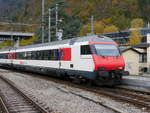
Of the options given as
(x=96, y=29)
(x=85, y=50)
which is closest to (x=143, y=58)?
(x=96, y=29)

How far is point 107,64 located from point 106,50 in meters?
0.96

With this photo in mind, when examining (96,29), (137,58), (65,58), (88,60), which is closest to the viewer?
(88,60)

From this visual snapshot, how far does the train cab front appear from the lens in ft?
45.8

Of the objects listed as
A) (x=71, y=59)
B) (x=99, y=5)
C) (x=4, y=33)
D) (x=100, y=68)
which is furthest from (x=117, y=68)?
(x=99, y=5)

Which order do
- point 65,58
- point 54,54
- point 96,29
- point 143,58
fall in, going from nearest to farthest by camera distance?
point 65,58
point 54,54
point 143,58
point 96,29

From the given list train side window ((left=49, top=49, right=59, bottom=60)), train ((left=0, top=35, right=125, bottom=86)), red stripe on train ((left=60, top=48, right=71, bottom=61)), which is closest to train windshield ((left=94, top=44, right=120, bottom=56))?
train ((left=0, top=35, right=125, bottom=86))

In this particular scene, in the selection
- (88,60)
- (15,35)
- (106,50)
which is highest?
(15,35)

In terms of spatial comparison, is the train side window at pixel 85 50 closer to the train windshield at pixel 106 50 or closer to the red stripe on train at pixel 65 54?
the train windshield at pixel 106 50

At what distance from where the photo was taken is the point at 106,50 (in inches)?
582

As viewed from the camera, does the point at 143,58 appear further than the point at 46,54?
Yes

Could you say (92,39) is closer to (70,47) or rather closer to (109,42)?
(109,42)

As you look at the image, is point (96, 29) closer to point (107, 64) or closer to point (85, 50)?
point (85, 50)

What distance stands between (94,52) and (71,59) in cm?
252

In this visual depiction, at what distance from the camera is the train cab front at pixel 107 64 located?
14.0 m
